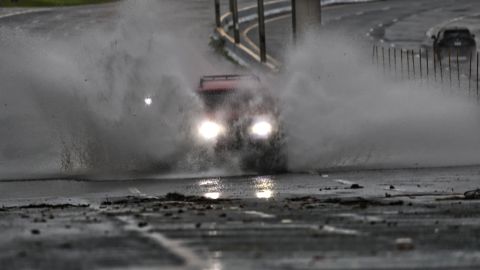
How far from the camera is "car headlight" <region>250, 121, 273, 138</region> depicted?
24797 mm

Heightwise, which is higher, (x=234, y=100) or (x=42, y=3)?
(x=42, y=3)

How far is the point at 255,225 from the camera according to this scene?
497 inches

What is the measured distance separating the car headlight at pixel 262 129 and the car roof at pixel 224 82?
1223mm

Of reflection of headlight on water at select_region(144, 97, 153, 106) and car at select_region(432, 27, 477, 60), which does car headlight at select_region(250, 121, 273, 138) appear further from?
car at select_region(432, 27, 477, 60)

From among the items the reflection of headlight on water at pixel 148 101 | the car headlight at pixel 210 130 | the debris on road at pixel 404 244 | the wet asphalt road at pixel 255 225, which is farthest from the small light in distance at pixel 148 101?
the debris on road at pixel 404 244

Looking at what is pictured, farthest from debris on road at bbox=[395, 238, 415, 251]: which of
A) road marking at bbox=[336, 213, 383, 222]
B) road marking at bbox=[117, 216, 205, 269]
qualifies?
road marking at bbox=[336, 213, 383, 222]

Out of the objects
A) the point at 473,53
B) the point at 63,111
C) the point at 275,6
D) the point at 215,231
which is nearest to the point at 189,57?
the point at 473,53

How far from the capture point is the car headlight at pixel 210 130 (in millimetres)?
24922

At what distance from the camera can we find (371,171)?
958 inches

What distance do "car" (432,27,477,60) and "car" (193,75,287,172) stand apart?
108 ft

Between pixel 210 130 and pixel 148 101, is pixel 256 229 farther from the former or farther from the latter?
pixel 148 101

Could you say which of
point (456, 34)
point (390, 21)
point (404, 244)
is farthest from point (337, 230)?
point (390, 21)

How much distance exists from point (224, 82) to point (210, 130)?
1.80 meters

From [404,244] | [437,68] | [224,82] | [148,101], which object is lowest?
[404,244]
